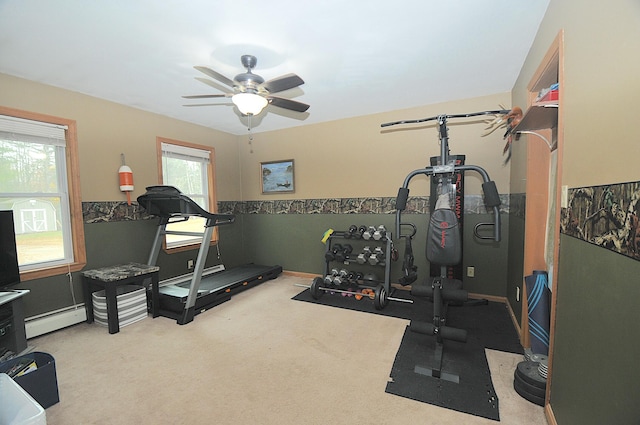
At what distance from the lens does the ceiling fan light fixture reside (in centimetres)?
239

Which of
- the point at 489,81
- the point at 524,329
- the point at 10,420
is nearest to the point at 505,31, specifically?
the point at 489,81

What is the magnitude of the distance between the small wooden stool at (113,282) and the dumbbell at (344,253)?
2373mm

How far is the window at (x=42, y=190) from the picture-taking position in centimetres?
275

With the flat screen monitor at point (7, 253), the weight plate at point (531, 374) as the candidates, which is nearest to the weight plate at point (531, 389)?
the weight plate at point (531, 374)

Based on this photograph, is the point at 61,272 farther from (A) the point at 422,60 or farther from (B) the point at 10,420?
(A) the point at 422,60

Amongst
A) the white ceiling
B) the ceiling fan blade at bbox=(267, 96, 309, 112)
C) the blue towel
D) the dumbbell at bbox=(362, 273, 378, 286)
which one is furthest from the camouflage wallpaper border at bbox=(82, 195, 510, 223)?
the ceiling fan blade at bbox=(267, 96, 309, 112)

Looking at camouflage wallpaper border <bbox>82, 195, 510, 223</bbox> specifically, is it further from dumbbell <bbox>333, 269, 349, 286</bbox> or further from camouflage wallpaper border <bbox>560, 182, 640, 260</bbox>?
camouflage wallpaper border <bbox>560, 182, 640, 260</bbox>

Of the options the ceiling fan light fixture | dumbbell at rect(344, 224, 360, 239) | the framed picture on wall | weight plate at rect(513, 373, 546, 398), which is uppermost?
the ceiling fan light fixture

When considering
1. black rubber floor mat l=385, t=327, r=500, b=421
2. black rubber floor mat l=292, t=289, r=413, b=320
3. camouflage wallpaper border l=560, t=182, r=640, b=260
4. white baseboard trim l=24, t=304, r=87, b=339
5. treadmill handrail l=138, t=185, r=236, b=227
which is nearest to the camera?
camouflage wallpaper border l=560, t=182, r=640, b=260

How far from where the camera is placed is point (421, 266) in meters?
3.94

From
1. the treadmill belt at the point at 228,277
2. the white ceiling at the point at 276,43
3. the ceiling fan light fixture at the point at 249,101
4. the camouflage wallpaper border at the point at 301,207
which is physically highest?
the white ceiling at the point at 276,43

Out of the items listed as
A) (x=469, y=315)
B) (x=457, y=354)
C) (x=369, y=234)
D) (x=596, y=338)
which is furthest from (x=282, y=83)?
(x=469, y=315)

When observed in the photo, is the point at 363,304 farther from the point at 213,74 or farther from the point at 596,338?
the point at 213,74

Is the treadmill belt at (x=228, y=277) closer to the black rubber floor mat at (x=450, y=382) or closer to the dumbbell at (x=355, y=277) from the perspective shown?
the dumbbell at (x=355, y=277)
